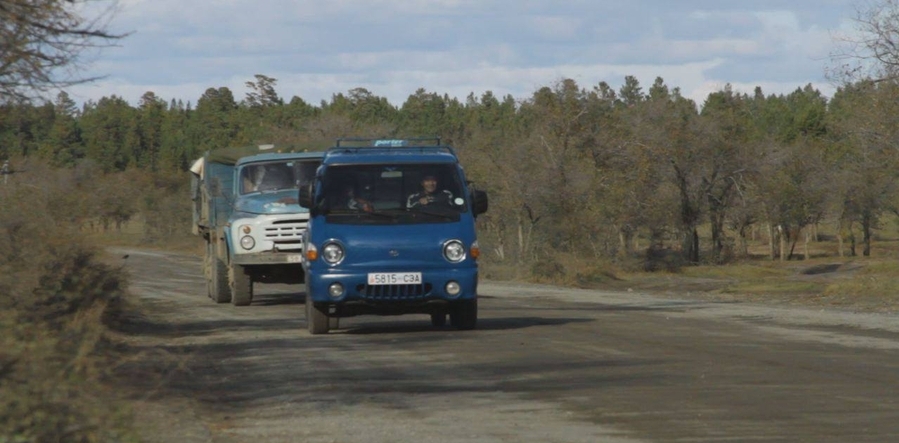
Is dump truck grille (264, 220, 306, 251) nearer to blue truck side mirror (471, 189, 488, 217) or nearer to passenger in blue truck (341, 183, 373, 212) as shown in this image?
passenger in blue truck (341, 183, 373, 212)

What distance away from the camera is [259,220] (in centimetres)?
2180

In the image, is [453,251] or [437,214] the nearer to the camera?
[453,251]

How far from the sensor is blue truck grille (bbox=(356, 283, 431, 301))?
15555mm

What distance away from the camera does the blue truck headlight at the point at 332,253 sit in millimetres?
15617

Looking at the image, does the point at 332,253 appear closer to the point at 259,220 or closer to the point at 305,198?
the point at 305,198

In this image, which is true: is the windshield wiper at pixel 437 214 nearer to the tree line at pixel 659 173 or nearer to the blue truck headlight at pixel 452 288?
the blue truck headlight at pixel 452 288

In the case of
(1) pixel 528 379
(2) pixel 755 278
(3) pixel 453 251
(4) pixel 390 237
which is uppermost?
(4) pixel 390 237

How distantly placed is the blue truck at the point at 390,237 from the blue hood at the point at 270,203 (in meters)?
5.22

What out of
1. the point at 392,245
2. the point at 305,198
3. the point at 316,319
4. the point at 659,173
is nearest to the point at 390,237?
the point at 392,245

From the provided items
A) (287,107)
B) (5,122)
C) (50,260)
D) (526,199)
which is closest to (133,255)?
(526,199)

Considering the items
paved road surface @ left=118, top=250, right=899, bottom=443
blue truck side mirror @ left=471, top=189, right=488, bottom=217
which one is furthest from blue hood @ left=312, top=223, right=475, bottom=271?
paved road surface @ left=118, top=250, right=899, bottom=443

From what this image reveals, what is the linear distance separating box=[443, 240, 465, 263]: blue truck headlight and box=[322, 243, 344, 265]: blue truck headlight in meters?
1.25

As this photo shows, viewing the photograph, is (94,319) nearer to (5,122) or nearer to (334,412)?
(5,122)

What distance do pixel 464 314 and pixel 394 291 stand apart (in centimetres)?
136
